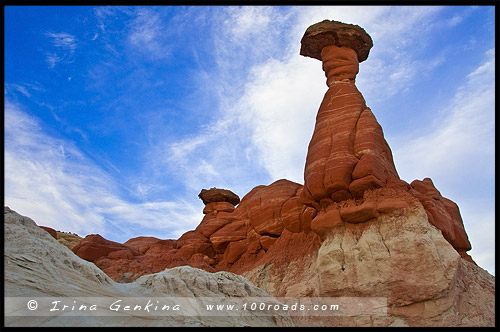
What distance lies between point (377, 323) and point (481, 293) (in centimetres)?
583

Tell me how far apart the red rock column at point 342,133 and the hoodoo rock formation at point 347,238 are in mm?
73

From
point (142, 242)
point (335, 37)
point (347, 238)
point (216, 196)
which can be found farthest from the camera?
point (216, 196)

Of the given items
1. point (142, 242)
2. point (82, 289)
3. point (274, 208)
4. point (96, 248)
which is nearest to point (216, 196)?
point (142, 242)

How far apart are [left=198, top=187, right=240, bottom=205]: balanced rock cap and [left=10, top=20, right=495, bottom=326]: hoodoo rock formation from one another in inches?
327

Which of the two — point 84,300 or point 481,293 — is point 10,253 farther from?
point 481,293

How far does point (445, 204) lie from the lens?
1160 inches

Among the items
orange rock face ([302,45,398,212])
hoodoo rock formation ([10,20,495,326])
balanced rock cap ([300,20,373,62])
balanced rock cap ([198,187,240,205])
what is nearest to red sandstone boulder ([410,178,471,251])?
hoodoo rock formation ([10,20,495,326])

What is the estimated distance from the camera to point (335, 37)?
1292 inches

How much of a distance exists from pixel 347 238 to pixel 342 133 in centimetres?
732

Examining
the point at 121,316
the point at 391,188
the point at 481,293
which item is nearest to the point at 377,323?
the point at 481,293

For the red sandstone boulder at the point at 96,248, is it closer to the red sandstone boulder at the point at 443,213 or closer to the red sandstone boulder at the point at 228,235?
the red sandstone boulder at the point at 228,235
